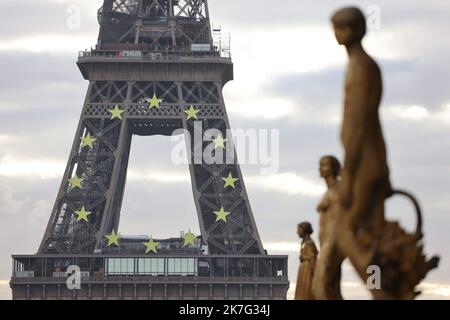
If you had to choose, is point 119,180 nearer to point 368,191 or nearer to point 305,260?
point 305,260

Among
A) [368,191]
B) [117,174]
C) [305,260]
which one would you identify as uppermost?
[117,174]

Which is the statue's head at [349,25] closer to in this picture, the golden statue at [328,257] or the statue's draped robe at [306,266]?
the golden statue at [328,257]

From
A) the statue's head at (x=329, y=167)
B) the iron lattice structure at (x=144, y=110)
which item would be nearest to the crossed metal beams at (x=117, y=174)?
the iron lattice structure at (x=144, y=110)

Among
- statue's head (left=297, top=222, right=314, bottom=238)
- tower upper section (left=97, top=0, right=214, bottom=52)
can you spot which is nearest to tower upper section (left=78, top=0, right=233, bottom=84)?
tower upper section (left=97, top=0, right=214, bottom=52)

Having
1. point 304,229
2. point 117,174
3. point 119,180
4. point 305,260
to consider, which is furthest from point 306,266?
point 119,180

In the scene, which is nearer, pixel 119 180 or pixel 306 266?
pixel 306 266
